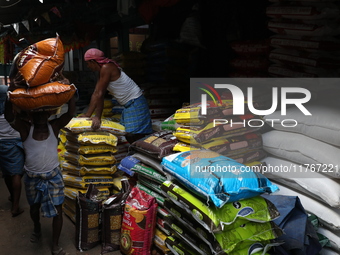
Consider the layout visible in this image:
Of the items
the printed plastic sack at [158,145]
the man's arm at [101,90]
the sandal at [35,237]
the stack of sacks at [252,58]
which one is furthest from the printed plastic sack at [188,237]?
the man's arm at [101,90]

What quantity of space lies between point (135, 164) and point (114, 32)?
479cm

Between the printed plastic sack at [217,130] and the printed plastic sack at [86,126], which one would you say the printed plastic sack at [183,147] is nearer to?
the printed plastic sack at [217,130]

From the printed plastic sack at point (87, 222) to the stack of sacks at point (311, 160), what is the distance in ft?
5.83

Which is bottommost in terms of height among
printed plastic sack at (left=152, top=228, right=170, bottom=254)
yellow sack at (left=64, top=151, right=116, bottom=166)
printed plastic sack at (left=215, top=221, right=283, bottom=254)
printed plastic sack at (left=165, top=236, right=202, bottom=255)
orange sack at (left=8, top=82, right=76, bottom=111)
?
printed plastic sack at (left=152, top=228, right=170, bottom=254)

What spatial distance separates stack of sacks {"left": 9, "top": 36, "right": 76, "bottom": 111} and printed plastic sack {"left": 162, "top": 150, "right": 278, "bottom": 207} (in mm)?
1230

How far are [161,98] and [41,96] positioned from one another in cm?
273

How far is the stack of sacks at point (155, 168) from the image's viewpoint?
3.28 meters

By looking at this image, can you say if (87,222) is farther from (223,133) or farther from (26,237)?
(223,133)

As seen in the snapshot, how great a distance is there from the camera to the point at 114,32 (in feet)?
25.0

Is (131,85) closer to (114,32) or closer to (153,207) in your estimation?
(153,207)

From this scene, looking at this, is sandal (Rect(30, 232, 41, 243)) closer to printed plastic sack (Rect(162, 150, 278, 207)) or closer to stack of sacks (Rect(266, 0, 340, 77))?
printed plastic sack (Rect(162, 150, 278, 207))

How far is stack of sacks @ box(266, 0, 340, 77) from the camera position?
118 inches

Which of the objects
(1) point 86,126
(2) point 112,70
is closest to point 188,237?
(1) point 86,126

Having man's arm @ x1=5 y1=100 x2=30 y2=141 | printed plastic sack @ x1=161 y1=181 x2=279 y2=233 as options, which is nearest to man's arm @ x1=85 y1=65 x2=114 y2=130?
man's arm @ x1=5 y1=100 x2=30 y2=141
